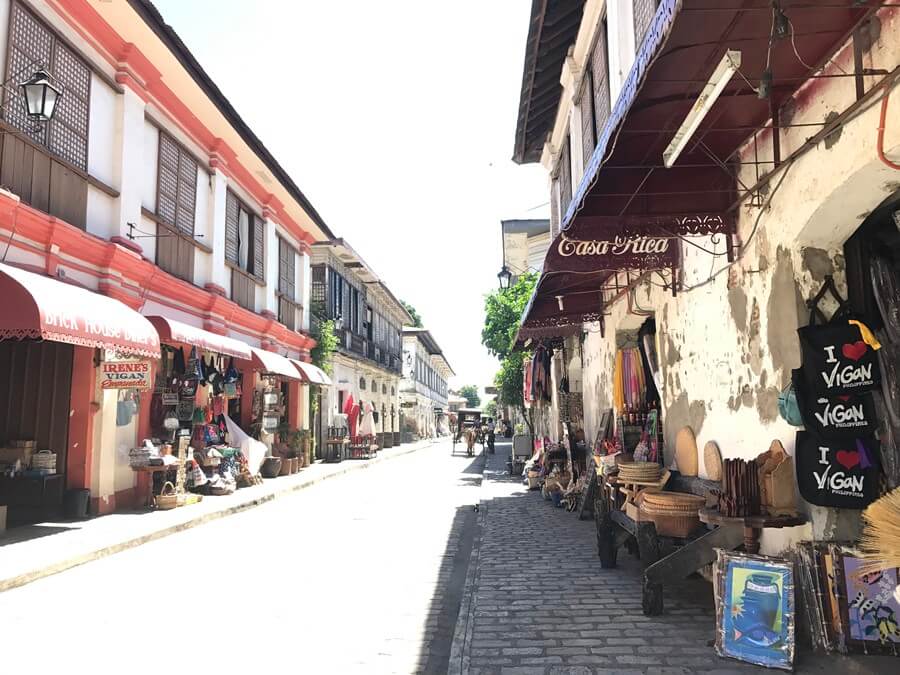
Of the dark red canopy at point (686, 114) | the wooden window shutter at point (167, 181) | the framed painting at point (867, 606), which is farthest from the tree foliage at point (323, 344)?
the framed painting at point (867, 606)

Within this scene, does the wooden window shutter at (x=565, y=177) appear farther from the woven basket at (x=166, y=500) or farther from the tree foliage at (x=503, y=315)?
the woven basket at (x=166, y=500)

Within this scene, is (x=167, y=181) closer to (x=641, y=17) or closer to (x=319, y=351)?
(x=641, y=17)

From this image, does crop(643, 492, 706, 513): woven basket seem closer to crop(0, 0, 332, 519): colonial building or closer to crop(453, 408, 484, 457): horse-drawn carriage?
crop(0, 0, 332, 519): colonial building

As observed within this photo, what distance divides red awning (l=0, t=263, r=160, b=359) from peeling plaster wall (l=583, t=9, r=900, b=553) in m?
6.93

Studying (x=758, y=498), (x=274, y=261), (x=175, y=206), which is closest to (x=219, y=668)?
(x=758, y=498)

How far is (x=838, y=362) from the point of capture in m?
4.23

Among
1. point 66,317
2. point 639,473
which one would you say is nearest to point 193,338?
point 66,317

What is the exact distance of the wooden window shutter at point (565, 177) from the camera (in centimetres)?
1247

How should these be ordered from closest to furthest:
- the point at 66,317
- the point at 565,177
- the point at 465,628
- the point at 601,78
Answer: the point at 465,628 < the point at 66,317 < the point at 601,78 < the point at 565,177

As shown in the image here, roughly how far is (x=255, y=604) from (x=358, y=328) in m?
24.1

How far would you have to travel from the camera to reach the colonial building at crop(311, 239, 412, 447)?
24.7 meters

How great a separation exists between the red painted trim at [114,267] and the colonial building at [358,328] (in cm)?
897

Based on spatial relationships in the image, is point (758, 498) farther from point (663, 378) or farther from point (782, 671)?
point (663, 378)

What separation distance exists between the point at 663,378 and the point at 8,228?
319 inches
